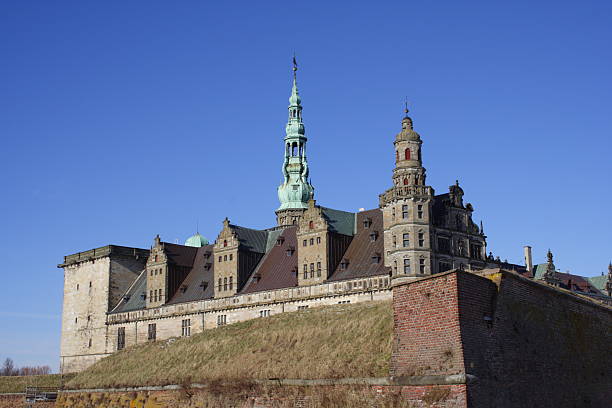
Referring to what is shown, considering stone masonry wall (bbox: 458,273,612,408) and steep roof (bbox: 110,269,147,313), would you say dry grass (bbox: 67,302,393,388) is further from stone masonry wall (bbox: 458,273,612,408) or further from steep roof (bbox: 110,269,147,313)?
steep roof (bbox: 110,269,147,313)

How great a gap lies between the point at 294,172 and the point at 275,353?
79201 mm

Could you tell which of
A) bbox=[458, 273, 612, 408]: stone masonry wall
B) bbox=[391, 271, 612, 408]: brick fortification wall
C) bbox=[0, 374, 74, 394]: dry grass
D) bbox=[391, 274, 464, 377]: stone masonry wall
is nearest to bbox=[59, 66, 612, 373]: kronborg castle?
bbox=[0, 374, 74, 394]: dry grass

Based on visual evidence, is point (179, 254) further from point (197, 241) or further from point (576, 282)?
point (576, 282)

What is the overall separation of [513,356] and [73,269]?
268 feet

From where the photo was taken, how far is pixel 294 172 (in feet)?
367

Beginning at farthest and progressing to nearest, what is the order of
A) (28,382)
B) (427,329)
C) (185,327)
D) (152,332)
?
1. (152,332)
2. (185,327)
3. (28,382)
4. (427,329)

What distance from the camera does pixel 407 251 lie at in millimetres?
61844

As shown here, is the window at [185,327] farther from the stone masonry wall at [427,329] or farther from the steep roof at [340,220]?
the stone masonry wall at [427,329]

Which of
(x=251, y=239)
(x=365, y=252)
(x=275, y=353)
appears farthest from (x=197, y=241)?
(x=275, y=353)

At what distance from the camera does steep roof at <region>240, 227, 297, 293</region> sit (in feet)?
239

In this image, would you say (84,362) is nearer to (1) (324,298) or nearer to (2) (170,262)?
(2) (170,262)

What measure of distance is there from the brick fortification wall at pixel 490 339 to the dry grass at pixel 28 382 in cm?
5511

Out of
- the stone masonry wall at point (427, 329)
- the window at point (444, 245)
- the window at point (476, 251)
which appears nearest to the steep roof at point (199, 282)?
the window at point (444, 245)

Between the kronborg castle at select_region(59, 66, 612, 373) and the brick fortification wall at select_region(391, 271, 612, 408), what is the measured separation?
114 ft
